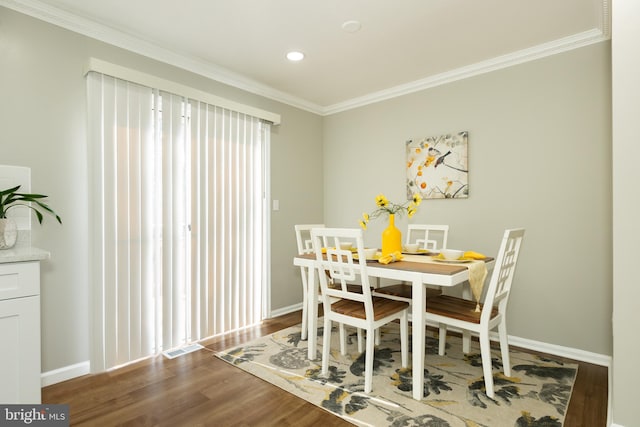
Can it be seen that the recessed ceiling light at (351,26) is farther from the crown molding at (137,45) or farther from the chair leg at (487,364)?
the chair leg at (487,364)

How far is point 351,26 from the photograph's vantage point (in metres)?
2.55

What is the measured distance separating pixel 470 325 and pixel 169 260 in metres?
2.35

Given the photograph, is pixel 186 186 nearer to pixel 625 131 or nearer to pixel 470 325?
pixel 470 325

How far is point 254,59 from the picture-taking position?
311 cm

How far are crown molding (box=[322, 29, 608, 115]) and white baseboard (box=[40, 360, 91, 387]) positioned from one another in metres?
3.64

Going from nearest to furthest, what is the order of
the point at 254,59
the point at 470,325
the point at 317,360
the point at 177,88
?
the point at 470,325 < the point at 317,360 < the point at 177,88 < the point at 254,59

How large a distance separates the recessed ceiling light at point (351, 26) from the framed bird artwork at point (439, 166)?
4.66 ft

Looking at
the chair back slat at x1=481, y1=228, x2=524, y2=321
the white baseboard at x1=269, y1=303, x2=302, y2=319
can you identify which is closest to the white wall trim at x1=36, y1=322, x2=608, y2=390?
the chair back slat at x1=481, y1=228, x2=524, y2=321

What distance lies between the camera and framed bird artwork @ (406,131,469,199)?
3.30 metres

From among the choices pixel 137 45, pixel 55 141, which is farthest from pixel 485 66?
pixel 55 141

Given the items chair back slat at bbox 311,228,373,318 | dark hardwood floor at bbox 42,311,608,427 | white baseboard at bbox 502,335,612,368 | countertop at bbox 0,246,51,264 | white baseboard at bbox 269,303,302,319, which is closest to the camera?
countertop at bbox 0,246,51,264

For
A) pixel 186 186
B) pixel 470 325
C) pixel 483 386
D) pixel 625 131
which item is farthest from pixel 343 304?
pixel 625 131

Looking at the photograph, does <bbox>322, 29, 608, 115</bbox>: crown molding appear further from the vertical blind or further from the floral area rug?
the floral area rug

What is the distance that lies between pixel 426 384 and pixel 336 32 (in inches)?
103
